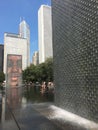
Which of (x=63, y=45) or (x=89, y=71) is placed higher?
(x=63, y=45)

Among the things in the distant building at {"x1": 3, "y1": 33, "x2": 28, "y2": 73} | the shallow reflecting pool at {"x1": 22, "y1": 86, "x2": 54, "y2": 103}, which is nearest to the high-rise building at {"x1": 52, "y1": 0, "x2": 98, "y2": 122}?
the shallow reflecting pool at {"x1": 22, "y1": 86, "x2": 54, "y2": 103}

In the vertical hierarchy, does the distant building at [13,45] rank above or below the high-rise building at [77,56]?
above

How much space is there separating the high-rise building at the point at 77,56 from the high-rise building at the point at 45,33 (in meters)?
76.3

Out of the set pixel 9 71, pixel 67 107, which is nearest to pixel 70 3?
pixel 67 107

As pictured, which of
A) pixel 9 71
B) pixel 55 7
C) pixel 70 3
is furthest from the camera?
pixel 9 71

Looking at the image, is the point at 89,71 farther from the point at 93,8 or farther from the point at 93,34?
the point at 93,8

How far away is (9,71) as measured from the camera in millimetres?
63781

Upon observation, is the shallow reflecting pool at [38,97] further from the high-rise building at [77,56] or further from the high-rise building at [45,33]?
the high-rise building at [45,33]

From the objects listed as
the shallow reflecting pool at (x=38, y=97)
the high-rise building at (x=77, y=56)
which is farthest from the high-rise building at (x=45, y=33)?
the high-rise building at (x=77, y=56)

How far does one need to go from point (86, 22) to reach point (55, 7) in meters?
4.43

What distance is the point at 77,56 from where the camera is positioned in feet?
29.6

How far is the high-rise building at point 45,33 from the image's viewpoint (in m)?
89.1

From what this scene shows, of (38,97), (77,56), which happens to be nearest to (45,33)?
(38,97)

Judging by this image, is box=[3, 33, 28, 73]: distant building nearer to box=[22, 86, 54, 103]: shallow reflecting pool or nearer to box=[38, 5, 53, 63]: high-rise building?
box=[38, 5, 53, 63]: high-rise building
